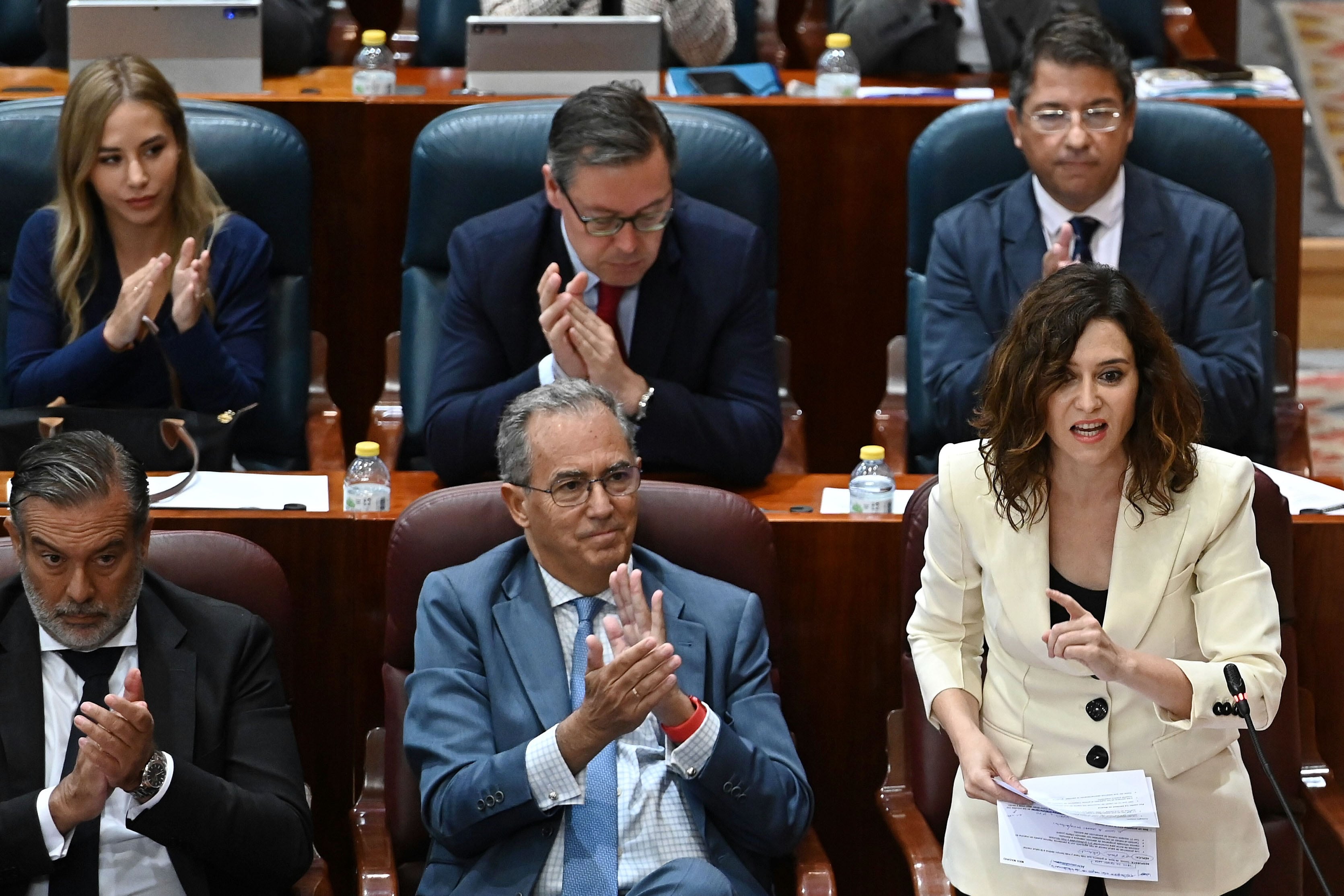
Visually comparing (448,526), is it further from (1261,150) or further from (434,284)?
(1261,150)

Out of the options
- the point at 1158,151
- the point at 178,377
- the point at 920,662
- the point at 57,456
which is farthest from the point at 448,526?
the point at 1158,151

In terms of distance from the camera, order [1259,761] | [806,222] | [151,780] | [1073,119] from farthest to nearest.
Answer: [806,222], [1073,119], [1259,761], [151,780]

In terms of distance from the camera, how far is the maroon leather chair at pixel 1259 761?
7.45 ft

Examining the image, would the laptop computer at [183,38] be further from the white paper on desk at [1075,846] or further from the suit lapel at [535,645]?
the white paper on desk at [1075,846]

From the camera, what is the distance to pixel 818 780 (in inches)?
100

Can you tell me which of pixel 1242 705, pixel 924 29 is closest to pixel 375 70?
pixel 924 29

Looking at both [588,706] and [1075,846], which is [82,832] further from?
[1075,846]

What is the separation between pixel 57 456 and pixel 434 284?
1047 mm

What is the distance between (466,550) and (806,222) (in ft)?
4.13

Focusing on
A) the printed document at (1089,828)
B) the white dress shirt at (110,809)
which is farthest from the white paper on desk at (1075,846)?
the white dress shirt at (110,809)

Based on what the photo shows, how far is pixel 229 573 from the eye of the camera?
7.59ft

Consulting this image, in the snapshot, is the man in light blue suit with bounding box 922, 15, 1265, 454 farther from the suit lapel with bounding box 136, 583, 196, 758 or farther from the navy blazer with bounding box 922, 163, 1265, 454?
the suit lapel with bounding box 136, 583, 196, 758

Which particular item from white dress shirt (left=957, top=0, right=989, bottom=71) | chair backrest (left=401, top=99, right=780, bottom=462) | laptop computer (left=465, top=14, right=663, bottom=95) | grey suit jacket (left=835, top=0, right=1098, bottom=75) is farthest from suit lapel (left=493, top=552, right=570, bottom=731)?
white dress shirt (left=957, top=0, right=989, bottom=71)

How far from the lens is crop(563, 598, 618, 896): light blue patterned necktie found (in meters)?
2.10
